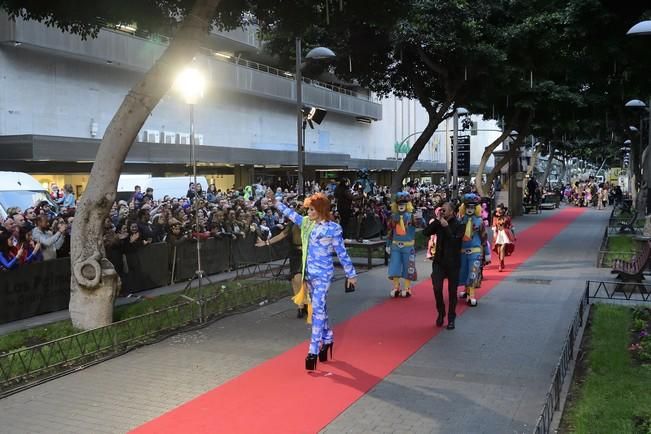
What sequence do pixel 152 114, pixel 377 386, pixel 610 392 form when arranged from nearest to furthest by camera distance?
1. pixel 610 392
2. pixel 377 386
3. pixel 152 114

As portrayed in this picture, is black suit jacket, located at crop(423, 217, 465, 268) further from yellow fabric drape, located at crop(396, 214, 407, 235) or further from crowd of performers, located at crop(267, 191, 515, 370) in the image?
yellow fabric drape, located at crop(396, 214, 407, 235)

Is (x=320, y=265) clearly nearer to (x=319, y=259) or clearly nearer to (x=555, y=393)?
(x=319, y=259)

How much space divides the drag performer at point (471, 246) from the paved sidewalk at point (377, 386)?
42 centimetres

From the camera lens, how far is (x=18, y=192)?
16.0m

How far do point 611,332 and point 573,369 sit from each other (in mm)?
1890

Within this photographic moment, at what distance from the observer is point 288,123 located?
4066cm

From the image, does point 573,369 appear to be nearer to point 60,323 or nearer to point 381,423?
point 381,423

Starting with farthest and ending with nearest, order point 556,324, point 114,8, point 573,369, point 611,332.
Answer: point 114,8 < point 556,324 < point 611,332 < point 573,369

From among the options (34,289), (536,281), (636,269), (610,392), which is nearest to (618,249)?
(536,281)

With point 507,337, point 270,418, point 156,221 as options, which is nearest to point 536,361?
point 507,337

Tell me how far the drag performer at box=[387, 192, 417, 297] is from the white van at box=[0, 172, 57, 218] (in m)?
8.87

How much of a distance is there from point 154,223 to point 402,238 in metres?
5.77

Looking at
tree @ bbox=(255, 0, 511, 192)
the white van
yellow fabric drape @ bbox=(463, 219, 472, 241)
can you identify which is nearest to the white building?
the white van

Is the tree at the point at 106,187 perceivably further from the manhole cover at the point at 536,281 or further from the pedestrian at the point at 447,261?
the manhole cover at the point at 536,281
